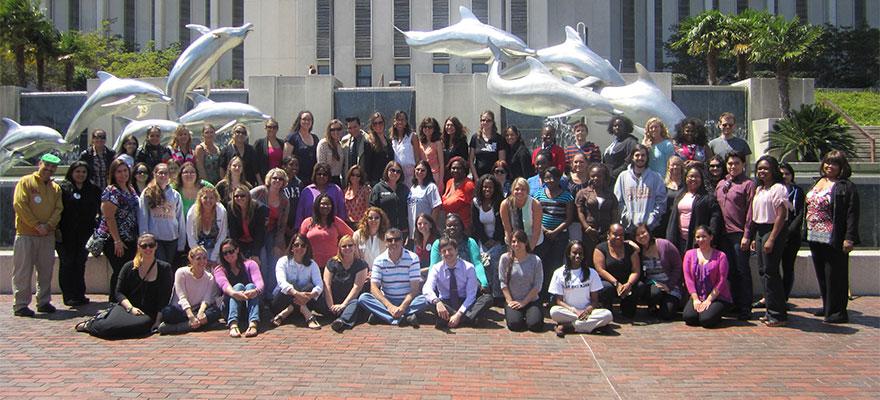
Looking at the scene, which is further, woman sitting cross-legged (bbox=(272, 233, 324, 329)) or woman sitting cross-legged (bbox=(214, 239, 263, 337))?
woman sitting cross-legged (bbox=(272, 233, 324, 329))

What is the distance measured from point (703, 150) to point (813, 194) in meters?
1.56

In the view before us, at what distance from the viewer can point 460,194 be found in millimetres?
9383

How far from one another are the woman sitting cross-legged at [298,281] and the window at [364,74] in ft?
125

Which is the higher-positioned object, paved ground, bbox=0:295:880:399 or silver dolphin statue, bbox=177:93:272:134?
silver dolphin statue, bbox=177:93:272:134

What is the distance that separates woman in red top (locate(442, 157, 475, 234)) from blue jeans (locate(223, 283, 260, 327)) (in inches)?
103

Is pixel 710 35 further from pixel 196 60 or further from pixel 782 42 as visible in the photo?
pixel 196 60

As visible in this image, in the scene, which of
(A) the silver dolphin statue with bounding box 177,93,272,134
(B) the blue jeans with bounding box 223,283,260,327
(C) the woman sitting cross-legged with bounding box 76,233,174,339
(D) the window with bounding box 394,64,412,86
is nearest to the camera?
(C) the woman sitting cross-legged with bounding box 76,233,174,339

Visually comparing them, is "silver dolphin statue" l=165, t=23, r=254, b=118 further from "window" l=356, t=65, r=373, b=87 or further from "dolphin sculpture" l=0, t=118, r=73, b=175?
"window" l=356, t=65, r=373, b=87

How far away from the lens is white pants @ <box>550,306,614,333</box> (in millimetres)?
7910

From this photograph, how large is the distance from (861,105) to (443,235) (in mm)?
31072

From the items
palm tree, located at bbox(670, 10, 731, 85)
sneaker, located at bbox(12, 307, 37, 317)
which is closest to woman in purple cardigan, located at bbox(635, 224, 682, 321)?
sneaker, located at bbox(12, 307, 37, 317)

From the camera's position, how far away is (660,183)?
885cm

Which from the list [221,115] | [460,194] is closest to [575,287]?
[460,194]

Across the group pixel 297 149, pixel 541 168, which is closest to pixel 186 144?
pixel 297 149
